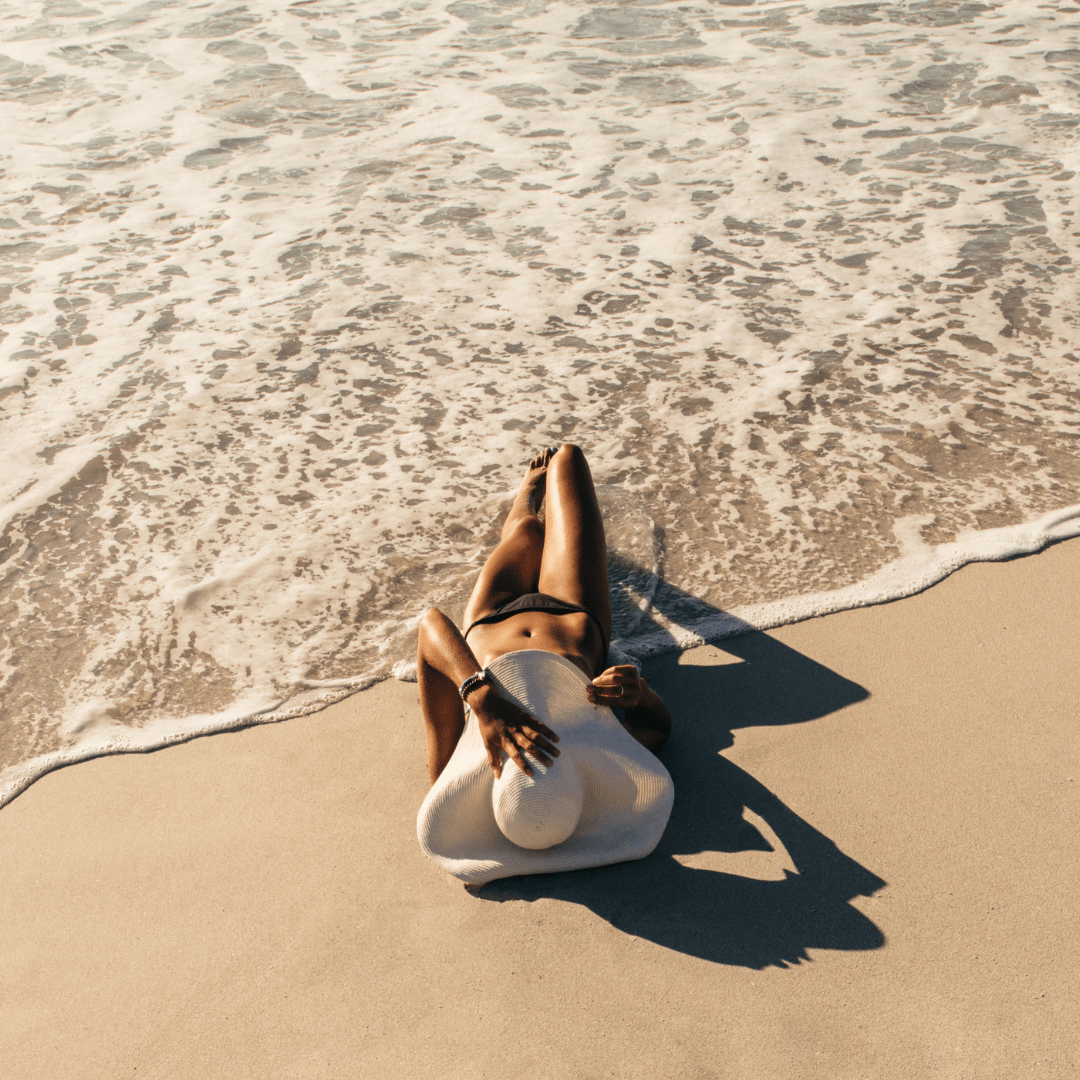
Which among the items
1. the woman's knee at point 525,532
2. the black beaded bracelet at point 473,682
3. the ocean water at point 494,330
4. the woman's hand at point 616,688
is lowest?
the ocean water at point 494,330

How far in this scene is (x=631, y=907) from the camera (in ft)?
8.09

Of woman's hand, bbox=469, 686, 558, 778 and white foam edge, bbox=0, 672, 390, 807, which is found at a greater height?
woman's hand, bbox=469, 686, 558, 778

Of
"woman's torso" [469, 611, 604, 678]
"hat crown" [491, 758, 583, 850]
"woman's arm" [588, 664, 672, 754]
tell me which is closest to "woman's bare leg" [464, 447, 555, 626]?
"woman's torso" [469, 611, 604, 678]

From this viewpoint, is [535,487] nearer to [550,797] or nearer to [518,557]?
[518,557]

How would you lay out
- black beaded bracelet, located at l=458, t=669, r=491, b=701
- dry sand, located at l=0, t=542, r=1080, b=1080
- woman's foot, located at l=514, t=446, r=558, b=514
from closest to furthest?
dry sand, located at l=0, t=542, r=1080, b=1080, black beaded bracelet, located at l=458, t=669, r=491, b=701, woman's foot, located at l=514, t=446, r=558, b=514

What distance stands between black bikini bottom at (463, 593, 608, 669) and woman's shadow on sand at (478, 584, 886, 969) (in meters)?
0.38

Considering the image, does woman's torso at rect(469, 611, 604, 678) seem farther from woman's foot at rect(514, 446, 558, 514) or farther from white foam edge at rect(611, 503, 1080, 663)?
woman's foot at rect(514, 446, 558, 514)

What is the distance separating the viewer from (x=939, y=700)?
2973 millimetres

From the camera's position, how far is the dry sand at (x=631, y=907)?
2.16 m

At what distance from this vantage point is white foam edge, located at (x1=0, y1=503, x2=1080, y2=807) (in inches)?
123

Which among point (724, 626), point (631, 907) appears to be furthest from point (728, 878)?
point (724, 626)

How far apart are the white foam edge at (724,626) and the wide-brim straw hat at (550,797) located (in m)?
0.81

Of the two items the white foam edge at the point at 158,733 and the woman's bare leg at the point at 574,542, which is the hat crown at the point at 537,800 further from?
the white foam edge at the point at 158,733

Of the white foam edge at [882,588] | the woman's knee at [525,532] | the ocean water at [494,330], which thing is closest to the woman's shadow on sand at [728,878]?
the white foam edge at [882,588]
